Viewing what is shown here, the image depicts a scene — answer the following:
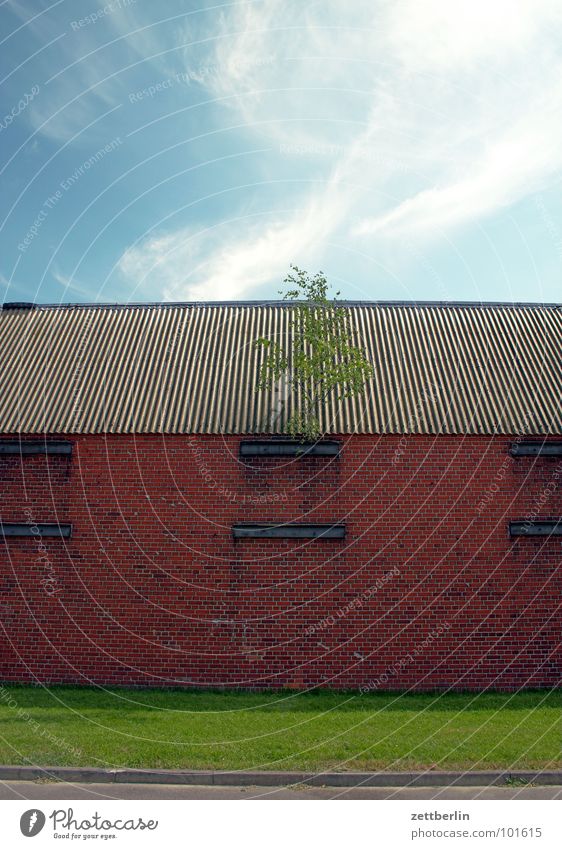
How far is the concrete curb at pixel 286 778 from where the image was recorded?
7703 millimetres

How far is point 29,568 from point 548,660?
1031 cm

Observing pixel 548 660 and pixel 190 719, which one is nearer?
pixel 190 719

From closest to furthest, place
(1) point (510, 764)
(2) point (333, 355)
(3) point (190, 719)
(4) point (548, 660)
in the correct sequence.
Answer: (1) point (510, 764), (3) point (190, 719), (4) point (548, 660), (2) point (333, 355)

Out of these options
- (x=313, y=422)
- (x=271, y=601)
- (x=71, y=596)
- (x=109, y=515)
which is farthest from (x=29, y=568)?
(x=313, y=422)

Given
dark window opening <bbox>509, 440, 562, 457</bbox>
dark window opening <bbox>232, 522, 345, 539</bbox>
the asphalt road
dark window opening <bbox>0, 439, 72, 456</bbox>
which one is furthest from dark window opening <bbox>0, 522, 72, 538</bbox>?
dark window opening <bbox>509, 440, 562, 457</bbox>

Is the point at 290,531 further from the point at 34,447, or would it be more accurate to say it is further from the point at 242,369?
the point at 34,447

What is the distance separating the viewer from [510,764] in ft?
26.5

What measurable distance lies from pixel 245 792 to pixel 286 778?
1.65 feet

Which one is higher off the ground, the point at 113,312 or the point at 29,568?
the point at 113,312

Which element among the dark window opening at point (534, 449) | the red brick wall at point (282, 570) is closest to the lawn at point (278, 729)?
the red brick wall at point (282, 570)

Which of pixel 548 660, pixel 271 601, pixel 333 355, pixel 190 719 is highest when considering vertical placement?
pixel 333 355

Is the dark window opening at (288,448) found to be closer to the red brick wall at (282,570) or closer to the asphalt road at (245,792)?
the red brick wall at (282,570)

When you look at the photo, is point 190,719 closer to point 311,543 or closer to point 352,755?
point 352,755

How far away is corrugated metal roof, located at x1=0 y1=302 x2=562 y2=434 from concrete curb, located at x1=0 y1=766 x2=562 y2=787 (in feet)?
23.6
